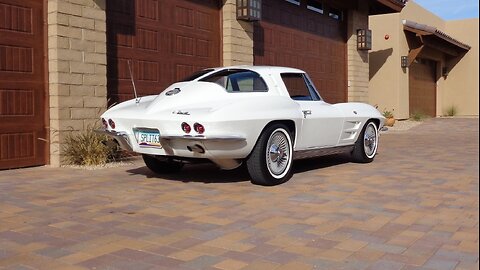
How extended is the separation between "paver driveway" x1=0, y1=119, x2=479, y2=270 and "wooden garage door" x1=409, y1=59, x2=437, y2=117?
53.5 ft

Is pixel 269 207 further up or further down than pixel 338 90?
further down

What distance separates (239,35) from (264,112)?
5.27 meters

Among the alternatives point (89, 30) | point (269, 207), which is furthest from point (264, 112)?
point (89, 30)

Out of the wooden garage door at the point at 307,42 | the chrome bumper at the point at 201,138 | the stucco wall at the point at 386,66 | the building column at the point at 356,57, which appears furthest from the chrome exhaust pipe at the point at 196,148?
the stucco wall at the point at 386,66

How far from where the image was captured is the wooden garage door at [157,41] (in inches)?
324

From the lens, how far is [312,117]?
6191 millimetres

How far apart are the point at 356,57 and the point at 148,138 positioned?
466 inches

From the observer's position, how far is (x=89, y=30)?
7461 mm

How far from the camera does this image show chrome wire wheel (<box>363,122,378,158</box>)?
7.56 metres

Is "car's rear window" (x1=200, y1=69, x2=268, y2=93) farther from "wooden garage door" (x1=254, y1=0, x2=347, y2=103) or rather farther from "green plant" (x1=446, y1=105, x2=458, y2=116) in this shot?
"green plant" (x1=446, y1=105, x2=458, y2=116)

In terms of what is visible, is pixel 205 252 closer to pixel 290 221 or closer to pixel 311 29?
pixel 290 221

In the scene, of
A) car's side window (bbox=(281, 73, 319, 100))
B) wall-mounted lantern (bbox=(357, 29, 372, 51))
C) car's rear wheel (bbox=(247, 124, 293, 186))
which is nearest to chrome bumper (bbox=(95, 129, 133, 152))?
car's rear wheel (bbox=(247, 124, 293, 186))

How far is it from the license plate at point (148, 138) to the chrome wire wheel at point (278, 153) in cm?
122

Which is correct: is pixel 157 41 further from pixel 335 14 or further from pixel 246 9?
pixel 335 14
